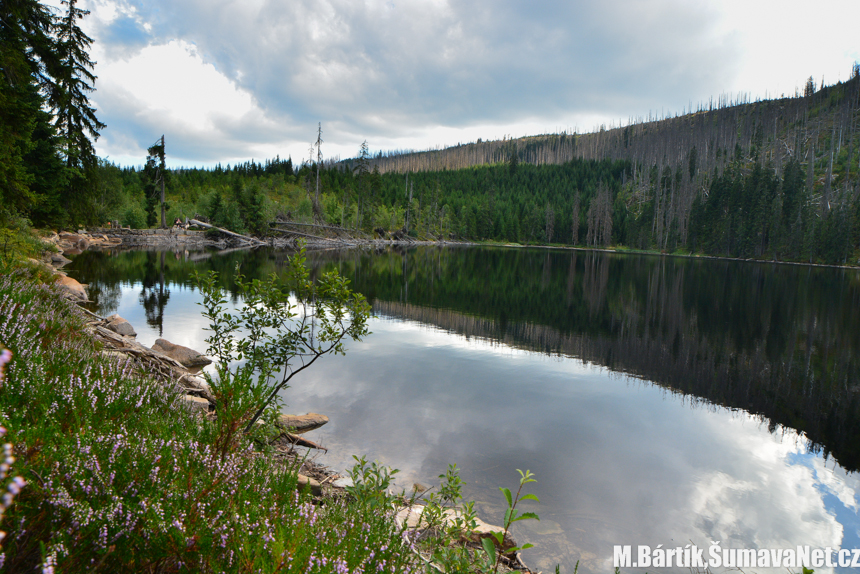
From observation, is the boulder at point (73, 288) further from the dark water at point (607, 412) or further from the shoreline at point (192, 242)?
the shoreline at point (192, 242)

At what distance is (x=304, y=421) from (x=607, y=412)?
26.2 ft

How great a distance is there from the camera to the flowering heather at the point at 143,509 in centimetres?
248

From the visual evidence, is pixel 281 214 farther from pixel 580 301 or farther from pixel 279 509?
pixel 279 509

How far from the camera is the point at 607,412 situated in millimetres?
12477

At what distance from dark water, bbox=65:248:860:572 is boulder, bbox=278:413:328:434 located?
0.74 ft

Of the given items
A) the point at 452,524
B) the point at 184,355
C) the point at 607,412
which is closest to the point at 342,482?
the point at 452,524

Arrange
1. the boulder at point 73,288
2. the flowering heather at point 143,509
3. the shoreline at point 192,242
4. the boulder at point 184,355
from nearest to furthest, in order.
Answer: the flowering heather at point 143,509 → the boulder at point 184,355 → the boulder at point 73,288 → the shoreline at point 192,242

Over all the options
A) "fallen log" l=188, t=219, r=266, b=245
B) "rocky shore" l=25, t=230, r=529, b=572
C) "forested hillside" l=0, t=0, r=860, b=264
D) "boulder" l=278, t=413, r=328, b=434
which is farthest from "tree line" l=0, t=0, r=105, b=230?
"fallen log" l=188, t=219, r=266, b=245

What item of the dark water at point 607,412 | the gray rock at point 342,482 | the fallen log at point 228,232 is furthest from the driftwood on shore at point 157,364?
the fallen log at point 228,232

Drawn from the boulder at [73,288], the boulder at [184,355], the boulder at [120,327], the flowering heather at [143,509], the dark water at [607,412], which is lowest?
the dark water at [607,412]

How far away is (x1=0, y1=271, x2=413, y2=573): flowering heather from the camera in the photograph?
2.48 metres

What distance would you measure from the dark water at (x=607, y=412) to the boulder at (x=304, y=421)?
23 centimetres

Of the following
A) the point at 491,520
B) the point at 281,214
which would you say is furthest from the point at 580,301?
the point at 281,214

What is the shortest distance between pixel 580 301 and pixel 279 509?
2976cm
